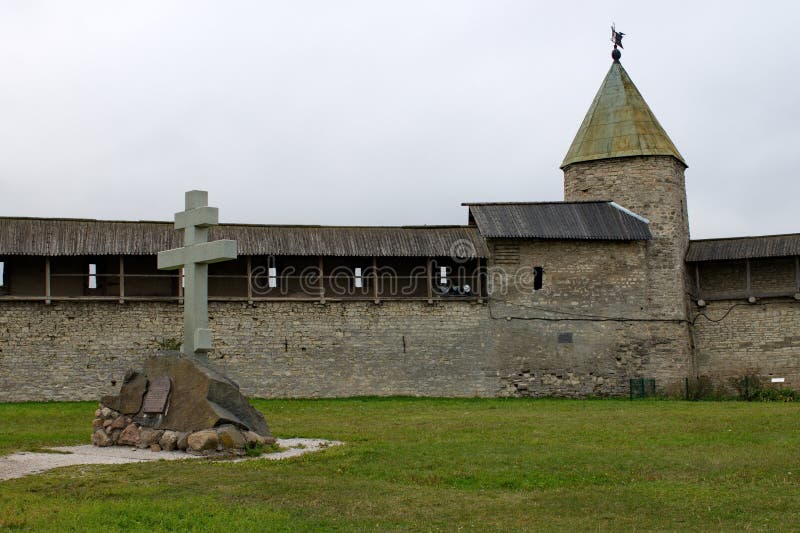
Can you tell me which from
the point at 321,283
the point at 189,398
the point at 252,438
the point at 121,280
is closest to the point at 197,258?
the point at 189,398

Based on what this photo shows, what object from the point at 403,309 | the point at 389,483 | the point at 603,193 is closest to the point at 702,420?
the point at 389,483

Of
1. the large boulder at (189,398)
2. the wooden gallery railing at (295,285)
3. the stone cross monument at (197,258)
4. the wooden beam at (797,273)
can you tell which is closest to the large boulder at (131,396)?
the large boulder at (189,398)

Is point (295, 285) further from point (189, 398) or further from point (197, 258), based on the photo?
point (189, 398)

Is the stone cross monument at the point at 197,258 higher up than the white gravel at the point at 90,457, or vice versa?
the stone cross monument at the point at 197,258

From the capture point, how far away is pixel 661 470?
1220 centimetres

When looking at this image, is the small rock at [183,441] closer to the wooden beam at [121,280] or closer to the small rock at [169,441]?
the small rock at [169,441]

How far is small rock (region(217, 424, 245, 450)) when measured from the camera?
43.2 ft

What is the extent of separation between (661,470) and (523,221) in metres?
17.0

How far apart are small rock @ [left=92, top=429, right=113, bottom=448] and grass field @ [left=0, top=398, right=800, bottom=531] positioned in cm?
72

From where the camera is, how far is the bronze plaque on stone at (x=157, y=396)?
45.5 feet

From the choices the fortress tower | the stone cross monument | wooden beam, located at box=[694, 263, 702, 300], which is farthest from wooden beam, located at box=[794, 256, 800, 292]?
the stone cross monument

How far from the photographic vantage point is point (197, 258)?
50.3 feet

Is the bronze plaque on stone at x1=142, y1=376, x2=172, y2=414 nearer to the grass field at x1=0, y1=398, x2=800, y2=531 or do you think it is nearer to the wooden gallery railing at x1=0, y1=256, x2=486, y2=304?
the grass field at x1=0, y1=398, x2=800, y2=531

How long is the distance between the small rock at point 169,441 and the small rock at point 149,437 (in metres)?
0.14
